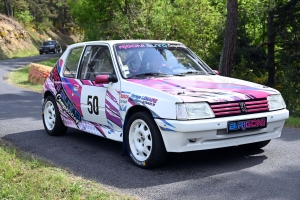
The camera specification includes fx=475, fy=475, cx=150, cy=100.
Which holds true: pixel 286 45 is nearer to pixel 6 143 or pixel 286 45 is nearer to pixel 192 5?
pixel 192 5

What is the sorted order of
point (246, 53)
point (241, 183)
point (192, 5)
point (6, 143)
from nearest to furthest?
point (241, 183) < point (6, 143) < point (246, 53) < point (192, 5)

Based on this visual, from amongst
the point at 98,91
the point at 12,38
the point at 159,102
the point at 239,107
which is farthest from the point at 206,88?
the point at 12,38

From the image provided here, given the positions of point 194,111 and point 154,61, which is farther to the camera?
point 154,61

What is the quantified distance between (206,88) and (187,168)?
42.0 inches

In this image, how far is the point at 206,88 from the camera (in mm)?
6184

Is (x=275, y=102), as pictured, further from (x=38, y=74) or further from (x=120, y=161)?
(x=38, y=74)

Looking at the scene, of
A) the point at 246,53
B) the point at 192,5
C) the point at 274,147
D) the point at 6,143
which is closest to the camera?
the point at 274,147

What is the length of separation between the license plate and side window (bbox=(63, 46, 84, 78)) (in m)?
3.14

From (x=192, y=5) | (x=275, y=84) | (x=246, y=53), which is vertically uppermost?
(x=192, y=5)

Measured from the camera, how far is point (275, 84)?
20969 millimetres

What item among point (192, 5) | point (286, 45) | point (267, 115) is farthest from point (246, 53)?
point (267, 115)

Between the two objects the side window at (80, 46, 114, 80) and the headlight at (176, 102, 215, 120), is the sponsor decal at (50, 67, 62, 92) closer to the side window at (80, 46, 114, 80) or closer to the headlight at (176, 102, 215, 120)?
the side window at (80, 46, 114, 80)

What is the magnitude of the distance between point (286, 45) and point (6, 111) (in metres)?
12.9

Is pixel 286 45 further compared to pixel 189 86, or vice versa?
pixel 286 45
